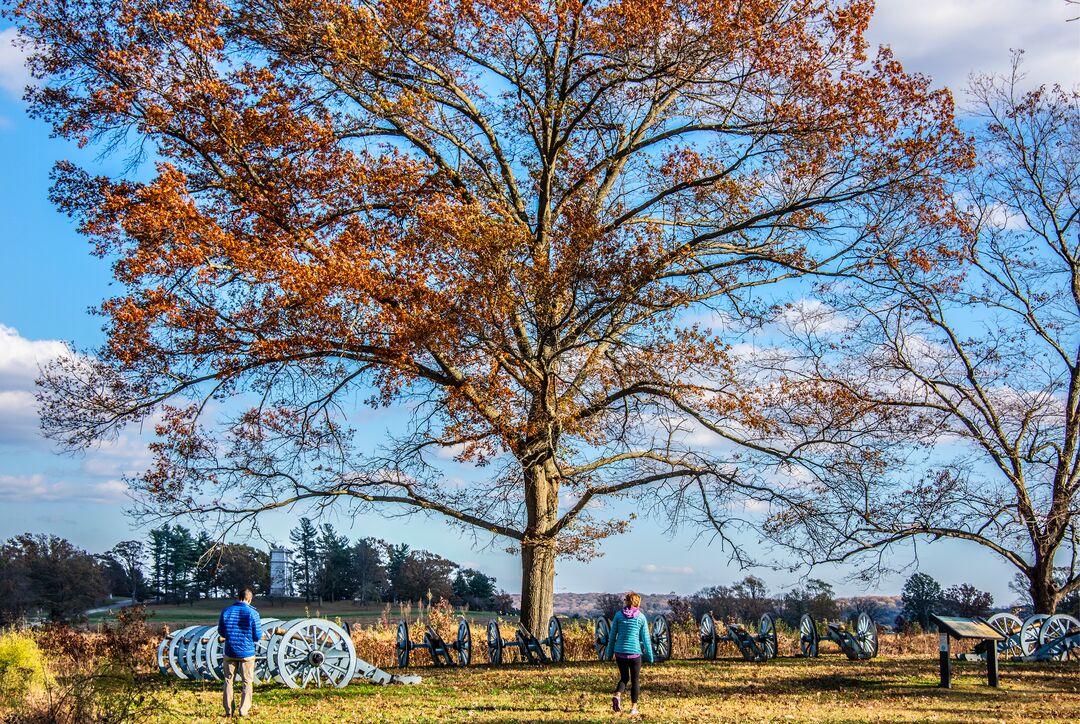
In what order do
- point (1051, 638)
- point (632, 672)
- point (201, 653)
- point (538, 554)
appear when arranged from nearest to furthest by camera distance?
point (632, 672) → point (201, 653) → point (1051, 638) → point (538, 554)

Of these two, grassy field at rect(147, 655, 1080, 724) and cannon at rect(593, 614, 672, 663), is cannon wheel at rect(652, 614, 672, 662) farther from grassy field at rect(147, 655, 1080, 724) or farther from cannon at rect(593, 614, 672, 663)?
grassy field at rect(147, 655, 1080, 724)

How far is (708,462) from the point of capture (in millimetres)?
17625

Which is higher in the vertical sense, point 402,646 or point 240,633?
point 240,633

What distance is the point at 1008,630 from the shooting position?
18047mm

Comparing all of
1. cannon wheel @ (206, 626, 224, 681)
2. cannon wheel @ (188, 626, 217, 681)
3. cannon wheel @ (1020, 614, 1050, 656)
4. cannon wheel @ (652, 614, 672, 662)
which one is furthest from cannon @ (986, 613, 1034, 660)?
cannon wheel @ (188, 626, 217, 681)

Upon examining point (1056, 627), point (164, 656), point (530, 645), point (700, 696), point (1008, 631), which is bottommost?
point (700, 696)

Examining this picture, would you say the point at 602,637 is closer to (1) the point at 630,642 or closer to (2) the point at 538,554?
(2) the point at 538,554

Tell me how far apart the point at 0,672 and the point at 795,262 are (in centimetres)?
1431

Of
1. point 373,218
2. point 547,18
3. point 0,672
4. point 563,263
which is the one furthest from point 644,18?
point 0,672

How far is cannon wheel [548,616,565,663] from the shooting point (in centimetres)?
1733

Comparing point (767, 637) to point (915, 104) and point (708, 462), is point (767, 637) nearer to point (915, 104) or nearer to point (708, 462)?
point (708, 462)

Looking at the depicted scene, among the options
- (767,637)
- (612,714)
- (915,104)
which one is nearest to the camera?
(612,714)

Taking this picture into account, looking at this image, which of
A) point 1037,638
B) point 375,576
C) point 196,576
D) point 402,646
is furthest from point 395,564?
point 1037,638

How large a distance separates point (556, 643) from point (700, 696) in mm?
5276
